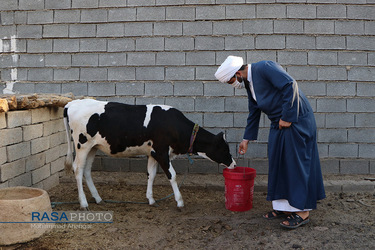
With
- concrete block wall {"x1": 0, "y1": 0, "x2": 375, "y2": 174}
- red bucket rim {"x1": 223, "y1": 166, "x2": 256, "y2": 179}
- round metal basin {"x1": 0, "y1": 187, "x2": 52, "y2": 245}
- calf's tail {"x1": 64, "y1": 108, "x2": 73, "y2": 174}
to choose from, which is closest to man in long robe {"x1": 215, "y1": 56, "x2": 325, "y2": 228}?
red bucket rim {"x1": 223, "y1": 166, "x2": 256, "y2": 179}

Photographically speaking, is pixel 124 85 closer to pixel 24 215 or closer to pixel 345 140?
pixel 24 215

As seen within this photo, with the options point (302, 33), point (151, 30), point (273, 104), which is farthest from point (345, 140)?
point (151, 30)

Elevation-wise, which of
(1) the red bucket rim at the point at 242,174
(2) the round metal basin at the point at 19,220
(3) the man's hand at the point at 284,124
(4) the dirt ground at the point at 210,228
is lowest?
(4) the dirt ground at the point at 210,228

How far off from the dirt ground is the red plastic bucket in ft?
0.32

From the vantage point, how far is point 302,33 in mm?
5938

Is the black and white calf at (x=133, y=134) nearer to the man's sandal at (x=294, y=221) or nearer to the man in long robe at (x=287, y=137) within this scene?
the man in long robe at (x=287, y=137)

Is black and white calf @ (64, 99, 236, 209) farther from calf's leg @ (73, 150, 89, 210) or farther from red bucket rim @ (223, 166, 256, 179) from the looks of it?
red bucket rim @ (223, 166, 256, 179)

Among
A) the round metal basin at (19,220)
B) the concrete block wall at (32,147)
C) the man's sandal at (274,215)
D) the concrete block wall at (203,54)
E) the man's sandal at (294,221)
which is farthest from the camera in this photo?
the concrete block wall at (203,54)

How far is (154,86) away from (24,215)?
3.29 metres

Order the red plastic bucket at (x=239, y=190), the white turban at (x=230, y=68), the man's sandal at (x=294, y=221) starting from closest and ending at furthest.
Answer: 1. the man's sandal at (x=294, y=221)
2. the white turban at (x=230, y=68)
3. the red plastic bucket at (x=239, y=190)

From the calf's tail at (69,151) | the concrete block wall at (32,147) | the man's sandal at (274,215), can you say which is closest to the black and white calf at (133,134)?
the calf's tail at (69,151)

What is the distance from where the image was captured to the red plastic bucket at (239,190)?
15.2 feet

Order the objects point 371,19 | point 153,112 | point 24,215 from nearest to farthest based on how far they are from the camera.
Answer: point 24,215
point 153,112
point 371,19

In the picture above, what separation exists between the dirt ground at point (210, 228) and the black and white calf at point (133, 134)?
17.3 inches
